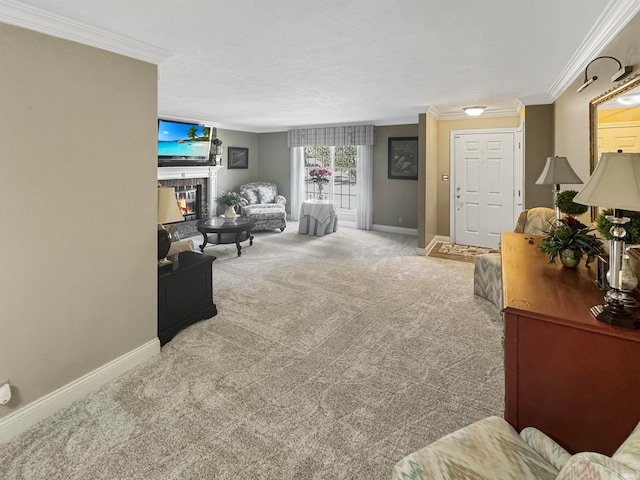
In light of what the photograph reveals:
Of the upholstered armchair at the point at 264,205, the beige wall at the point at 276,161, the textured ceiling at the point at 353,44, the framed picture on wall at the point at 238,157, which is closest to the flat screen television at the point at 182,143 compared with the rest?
the framed picture on wall at the point at 238,157

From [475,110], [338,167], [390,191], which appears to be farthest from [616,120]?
[338,167]

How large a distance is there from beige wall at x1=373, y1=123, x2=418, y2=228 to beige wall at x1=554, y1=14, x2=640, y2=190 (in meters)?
3.23

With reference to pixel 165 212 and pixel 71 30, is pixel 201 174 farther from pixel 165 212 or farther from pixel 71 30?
pixel 71 30

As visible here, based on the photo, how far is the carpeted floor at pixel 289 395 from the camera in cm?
173

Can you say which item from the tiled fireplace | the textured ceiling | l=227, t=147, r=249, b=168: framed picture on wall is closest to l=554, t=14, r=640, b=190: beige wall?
the textured ceiling

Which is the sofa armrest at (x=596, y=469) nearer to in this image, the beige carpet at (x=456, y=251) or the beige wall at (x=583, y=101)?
the beige wall at (x=583, y=101)

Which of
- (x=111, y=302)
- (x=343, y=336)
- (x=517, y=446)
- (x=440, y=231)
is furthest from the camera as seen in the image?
(x=440, y=231)

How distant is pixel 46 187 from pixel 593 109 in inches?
142

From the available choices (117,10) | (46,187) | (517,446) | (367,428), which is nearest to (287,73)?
(117,10)

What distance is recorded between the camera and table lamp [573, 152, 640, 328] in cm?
131

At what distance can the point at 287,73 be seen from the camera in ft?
11.3

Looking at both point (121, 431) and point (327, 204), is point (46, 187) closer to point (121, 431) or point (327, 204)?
point (121, 431)

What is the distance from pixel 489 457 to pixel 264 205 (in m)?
7.26

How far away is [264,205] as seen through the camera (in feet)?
26.3
